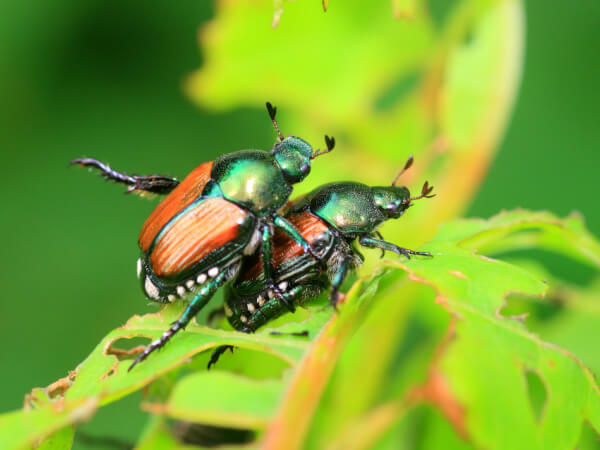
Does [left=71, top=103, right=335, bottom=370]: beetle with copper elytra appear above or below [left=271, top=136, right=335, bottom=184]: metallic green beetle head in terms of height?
below

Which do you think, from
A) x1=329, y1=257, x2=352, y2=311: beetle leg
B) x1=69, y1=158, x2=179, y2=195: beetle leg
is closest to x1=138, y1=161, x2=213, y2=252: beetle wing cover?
x1=69, y1=158, x2=179, y2=195: beetle leg

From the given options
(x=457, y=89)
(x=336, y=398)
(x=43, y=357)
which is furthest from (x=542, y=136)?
(x=43, y=357)

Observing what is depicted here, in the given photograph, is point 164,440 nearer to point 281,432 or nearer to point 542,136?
point 281,432

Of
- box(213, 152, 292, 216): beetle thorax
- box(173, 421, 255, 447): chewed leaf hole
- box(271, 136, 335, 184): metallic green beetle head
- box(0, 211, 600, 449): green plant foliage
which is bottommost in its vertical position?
box(173, 421, 255, 447): chewed leaf hole

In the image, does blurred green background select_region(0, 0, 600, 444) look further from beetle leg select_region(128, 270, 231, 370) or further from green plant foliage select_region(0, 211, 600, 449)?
green plant foliage select_region(0, 211, 600, 449)

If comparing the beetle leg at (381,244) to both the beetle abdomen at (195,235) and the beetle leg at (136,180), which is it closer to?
the beetle abdomen at (195,235)

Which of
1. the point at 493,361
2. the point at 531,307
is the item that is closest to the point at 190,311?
the point at 493,361

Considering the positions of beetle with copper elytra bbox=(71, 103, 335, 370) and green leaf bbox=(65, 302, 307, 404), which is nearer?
green leaf bbox=(65, 302, 307, 404)

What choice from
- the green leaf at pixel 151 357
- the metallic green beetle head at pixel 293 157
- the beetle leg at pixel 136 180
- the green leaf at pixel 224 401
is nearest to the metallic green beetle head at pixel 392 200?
the metallic green beetle head at pixel 293 157
